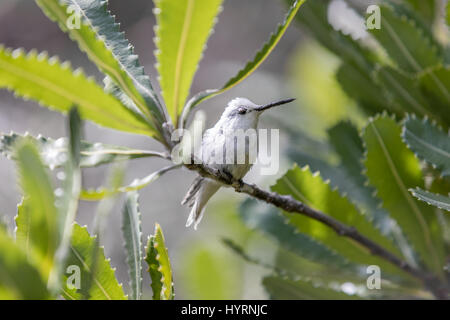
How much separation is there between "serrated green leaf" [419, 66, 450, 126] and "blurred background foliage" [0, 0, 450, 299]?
0.07 ft

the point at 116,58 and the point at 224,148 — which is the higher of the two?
the point at 224,148

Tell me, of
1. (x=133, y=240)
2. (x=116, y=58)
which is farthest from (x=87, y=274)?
(x=116, y=58)

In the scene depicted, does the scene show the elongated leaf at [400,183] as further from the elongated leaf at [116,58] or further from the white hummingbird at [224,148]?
the elongated leaf at [116,58]

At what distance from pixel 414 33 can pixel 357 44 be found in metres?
0.25

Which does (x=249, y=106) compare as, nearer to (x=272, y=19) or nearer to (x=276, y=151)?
(x=276, y=151)

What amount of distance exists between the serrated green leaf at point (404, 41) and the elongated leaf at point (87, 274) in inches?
55.3

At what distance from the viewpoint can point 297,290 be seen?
80.7 inches

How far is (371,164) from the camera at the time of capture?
6.50ft

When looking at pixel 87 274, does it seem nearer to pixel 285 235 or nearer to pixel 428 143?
pixel 285 235

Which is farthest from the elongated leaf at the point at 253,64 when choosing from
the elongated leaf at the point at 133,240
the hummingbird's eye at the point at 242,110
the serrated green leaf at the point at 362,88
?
the hummingbird's eye at the point at 242,110

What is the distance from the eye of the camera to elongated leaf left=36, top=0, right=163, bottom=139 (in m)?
1.50

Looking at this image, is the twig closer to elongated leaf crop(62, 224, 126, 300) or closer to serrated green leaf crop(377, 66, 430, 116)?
elongated leaf crop(62, 224, 126, 300)

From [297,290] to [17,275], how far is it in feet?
4.27
